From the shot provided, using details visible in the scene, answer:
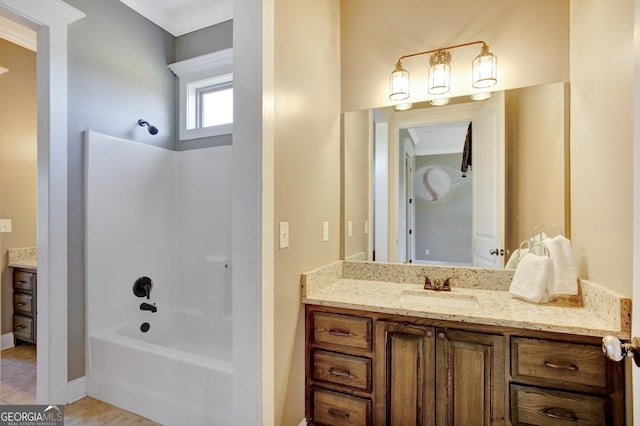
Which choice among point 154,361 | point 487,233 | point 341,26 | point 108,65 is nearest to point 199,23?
point 108,65

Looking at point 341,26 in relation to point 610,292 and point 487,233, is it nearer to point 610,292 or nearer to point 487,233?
point 487,233

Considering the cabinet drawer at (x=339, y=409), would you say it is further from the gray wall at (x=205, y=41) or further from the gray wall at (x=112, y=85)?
the gray wall at (x=205, y=41)

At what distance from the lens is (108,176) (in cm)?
235

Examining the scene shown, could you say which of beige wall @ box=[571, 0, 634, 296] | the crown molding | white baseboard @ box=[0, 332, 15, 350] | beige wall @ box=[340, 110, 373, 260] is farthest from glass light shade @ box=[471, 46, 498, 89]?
white baseboard @ box=[0, 332, 15, 350]

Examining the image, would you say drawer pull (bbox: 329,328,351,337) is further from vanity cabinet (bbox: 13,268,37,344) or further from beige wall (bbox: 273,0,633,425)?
vanity cabinet (bbox: 13,268,37,344)

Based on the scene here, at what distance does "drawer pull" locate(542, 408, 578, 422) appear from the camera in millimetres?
1189

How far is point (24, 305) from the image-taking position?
2879 millimetres

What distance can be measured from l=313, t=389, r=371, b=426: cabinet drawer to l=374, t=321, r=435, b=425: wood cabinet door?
0.06 m

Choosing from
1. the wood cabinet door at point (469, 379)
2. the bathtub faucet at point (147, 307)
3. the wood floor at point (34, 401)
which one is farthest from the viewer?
the bathtub faucet at point (147, 307)

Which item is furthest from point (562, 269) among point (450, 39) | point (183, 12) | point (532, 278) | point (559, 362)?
point (183, 12)

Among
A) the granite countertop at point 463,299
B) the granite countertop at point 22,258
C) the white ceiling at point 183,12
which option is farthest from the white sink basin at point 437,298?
the granite countertop at point 22,258

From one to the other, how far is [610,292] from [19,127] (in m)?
4.62

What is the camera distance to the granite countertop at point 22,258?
2.87m

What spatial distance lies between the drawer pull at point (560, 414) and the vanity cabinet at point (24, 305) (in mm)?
3853
